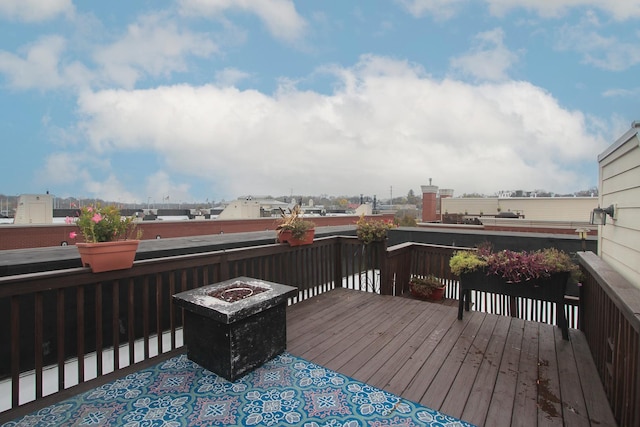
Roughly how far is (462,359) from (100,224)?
10.1 ft

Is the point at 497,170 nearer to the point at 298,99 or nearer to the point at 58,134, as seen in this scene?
the point at 298,99

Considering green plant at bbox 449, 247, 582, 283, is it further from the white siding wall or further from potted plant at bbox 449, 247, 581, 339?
the white siding wall

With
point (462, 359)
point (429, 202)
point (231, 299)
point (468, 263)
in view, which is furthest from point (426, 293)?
point (429, 202)

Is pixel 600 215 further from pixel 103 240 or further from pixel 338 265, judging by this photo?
pixel 103 240

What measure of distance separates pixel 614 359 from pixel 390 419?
142cm

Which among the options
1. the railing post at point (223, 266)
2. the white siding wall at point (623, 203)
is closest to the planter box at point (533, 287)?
the white siding wall at point (623, 203)

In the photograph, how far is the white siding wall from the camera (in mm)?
1876

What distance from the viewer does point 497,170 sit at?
21.9 m

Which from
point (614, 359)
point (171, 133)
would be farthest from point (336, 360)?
point (171, 133)

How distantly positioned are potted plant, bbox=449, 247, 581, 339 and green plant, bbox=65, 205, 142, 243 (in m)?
3.23

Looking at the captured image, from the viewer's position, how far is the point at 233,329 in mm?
2189

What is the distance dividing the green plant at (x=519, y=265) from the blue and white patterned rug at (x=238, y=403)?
172 centimetres

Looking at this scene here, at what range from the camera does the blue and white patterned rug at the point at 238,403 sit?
69.6 inches

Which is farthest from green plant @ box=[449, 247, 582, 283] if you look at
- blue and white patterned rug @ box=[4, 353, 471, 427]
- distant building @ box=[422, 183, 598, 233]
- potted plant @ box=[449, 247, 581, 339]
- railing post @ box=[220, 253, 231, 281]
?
distant building @ box=[422, 183, 598, 233]
